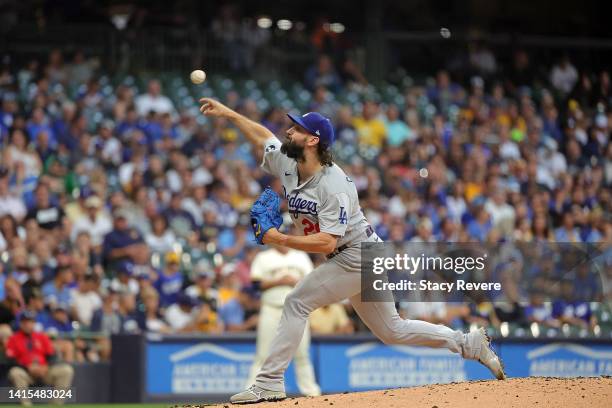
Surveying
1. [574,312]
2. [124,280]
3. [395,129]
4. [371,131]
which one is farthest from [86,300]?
[395,129]

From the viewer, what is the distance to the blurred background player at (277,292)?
12047 mm

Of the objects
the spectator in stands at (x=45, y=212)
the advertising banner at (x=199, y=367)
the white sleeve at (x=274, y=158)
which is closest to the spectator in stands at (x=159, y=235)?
the spectator in stands at (x=45, y=212)

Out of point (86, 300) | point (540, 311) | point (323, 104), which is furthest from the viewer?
point (323, 104)

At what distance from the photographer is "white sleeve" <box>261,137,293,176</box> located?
26.1 ft

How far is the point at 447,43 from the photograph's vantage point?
2134 centimetres

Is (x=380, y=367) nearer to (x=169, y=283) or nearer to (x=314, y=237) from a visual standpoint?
(x=169, y=283)

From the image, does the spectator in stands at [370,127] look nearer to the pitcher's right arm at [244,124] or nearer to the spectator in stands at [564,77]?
the spectator in stands at [564,77]

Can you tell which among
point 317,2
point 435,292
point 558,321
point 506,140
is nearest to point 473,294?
point 435,292

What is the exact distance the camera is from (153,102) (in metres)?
17.6

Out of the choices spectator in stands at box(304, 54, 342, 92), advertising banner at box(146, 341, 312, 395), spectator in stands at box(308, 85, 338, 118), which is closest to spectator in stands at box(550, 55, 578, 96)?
spectator in stands at box(304, 54, 342, 92)

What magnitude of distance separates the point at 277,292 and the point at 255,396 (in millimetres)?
4491

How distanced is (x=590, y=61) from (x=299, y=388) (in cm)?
1187

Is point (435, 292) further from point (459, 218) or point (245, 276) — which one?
point (459, 218)

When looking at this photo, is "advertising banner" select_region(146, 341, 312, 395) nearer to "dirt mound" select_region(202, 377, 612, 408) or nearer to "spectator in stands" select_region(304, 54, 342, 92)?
"dirt mound" select_region(202, 377, 612, 408)
